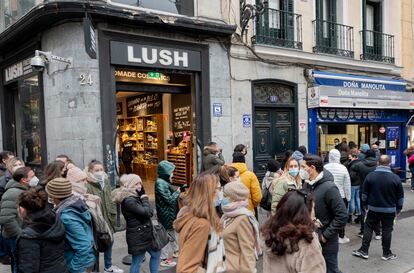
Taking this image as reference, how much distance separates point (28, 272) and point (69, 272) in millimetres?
636

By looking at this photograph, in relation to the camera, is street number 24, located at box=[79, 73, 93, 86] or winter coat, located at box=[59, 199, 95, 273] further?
street number 24, located at box=[79, 73, 93, 86]

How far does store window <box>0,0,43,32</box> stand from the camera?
365 inches

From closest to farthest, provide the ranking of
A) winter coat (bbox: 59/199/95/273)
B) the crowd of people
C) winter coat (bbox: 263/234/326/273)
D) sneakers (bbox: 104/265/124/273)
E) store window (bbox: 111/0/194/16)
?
winter coat (bbox: 263/234/326/273), the crowd of people, winter coat (bbox: 59/199/95/273), sneakers (bbox: 104/265/124/273), store window (bbox: 111/0/194/16)

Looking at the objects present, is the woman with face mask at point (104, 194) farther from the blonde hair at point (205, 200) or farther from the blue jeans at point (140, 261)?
the blonde hair at point (205, 200)

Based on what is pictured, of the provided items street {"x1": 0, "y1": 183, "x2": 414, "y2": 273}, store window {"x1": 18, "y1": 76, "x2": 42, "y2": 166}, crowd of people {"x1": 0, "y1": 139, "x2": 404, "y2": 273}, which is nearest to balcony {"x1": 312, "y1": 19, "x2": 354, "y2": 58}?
street {"x1": 0, "y1": 183, "x2": 414, "y2": 273}

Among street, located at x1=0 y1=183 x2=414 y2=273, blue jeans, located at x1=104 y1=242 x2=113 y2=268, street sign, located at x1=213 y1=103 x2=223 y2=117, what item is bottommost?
street, located at x1=0 y1=183 x2=414 y2=273

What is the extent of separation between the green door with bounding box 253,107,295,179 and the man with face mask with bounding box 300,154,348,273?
6.07 meters

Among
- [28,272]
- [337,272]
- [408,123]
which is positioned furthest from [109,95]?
[408,123]

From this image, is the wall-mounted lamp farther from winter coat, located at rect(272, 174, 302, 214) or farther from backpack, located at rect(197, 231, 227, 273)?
backpack, located at rect(197, 231, 227, 273)

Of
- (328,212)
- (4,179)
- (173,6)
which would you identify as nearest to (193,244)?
(328,212)

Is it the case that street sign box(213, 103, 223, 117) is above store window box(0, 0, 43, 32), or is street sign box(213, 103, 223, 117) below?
below

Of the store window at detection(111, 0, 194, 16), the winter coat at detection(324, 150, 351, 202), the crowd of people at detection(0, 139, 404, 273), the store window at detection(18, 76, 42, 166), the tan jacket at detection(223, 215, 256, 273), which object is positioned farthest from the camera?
the store window at detection(18, 76, 42, 166)

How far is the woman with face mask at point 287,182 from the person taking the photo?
523 centimetres

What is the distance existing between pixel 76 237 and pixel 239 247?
171 cm
